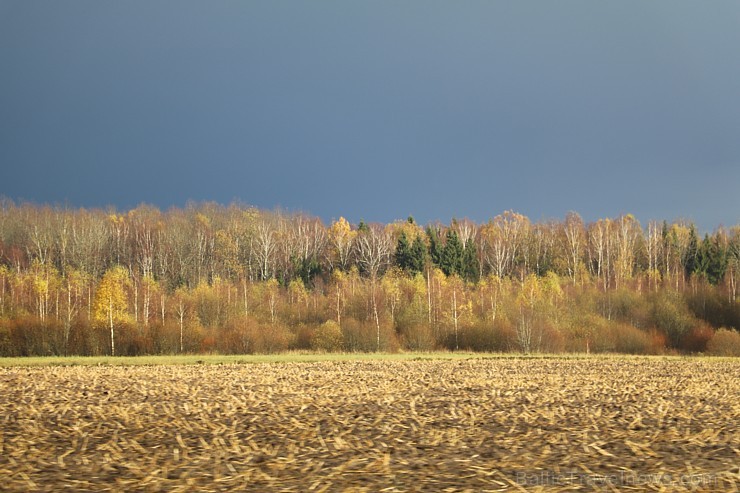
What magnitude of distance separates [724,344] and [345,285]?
148ft

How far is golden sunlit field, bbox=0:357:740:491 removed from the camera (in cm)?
975

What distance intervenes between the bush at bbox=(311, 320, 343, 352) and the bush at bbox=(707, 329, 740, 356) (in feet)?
110

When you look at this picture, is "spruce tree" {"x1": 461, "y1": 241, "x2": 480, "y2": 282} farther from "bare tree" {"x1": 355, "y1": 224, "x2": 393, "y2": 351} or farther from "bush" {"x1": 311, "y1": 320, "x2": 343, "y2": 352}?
"bush" {"x1": 311, "y1": 320, "x2": 343, "y2": 352}

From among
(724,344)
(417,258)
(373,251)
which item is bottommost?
(724,344)

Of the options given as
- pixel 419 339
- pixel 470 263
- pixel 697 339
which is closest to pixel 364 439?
pixel 419 339

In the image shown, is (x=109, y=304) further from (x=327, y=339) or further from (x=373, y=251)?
(x=373, y=251)

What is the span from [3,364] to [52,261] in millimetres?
64995

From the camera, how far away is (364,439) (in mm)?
12992

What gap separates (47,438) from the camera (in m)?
13.2

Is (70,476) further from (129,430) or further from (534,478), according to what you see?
(534,478)

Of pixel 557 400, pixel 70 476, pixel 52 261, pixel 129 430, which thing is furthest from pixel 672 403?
pixel 52 261

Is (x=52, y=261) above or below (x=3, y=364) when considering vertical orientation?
above

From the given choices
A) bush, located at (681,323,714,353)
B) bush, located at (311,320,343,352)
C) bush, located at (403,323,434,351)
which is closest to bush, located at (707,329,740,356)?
bush, located at (681,323,714,353)

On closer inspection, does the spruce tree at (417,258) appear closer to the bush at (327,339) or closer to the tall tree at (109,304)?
the bush at (327,339)
